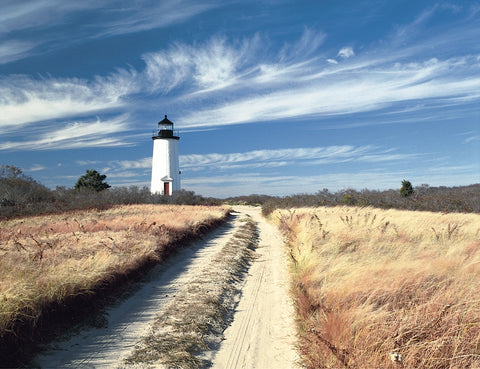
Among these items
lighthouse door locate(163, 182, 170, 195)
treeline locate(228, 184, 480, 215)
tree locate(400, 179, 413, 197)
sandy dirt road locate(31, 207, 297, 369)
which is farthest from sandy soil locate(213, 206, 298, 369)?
lighthouse door locate(163, 182, 170, 195)

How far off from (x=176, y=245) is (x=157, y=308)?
6.04 meters

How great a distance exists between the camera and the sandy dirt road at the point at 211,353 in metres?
4.66

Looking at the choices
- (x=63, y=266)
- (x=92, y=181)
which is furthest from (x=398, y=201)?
(x=92, y=181)

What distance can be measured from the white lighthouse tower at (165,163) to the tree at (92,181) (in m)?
9.50

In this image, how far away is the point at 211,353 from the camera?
4926mm

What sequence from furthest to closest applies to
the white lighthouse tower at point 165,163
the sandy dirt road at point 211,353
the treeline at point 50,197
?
the white lighthouse tower at point 165,163
the treeline at point 50,197
the sandy dirt road at point 211,353

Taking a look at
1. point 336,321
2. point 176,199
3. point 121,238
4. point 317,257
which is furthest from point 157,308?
point 176,199

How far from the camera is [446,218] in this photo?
1630 cm

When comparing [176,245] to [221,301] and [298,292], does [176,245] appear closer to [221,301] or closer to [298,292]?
[221,301]

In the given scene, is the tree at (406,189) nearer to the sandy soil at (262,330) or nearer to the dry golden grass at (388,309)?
the dry golden grass at (388,309)

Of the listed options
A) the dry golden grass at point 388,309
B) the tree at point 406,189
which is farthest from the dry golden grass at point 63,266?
the tree at point 406,189

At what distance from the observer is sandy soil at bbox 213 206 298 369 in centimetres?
469

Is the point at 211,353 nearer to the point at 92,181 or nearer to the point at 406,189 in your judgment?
the point at 406,189

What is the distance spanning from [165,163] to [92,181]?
12983 millimetres
